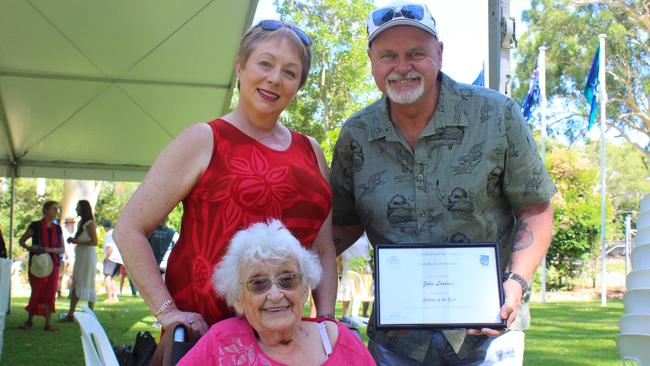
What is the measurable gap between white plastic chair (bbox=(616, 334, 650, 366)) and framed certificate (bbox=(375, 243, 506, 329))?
253 cm

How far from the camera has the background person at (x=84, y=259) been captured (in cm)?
1310

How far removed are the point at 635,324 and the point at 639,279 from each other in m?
0.28

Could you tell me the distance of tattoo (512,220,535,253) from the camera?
9.66 feet

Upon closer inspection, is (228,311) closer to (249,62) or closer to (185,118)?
(249,62)

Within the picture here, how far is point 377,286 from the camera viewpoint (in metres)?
2.70

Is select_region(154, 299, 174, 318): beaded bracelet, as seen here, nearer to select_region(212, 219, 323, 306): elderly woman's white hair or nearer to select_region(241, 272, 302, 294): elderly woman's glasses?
select_region(212, 219, 323, 306): elderly woman's white hair

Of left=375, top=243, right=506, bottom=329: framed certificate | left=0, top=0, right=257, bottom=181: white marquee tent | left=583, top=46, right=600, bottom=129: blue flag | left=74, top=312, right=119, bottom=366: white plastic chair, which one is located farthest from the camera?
left=583, top=46, right=600, bottom=129: blue flag

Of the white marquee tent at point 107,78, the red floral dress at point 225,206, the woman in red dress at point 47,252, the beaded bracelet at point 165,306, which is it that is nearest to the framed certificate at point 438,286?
the red floral dress at point 225,206

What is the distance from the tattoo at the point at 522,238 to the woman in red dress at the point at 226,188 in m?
0.75

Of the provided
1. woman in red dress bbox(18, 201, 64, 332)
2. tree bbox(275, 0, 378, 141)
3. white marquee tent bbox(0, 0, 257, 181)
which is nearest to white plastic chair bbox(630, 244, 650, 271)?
white marquee tent bbox(0, 0, 257, 181)

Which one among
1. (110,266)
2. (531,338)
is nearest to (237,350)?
(531,338)

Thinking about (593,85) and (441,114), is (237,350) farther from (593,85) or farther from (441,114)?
(593,85)

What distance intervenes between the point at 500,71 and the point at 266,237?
2.65m

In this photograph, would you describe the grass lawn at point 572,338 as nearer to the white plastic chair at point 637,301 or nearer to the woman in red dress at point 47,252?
the white plastic chair at point 637,301
